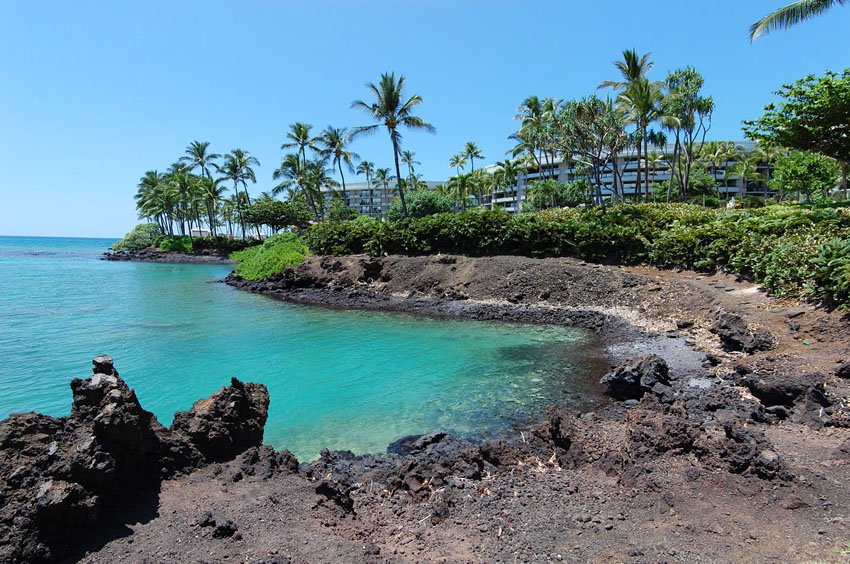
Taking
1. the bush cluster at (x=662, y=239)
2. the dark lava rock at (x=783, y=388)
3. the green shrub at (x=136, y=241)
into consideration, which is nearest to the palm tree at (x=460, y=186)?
the bush cluster at (x=662, y=239)

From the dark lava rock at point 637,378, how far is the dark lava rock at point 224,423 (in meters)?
7.81

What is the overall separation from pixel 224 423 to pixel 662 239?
22188 millimetres

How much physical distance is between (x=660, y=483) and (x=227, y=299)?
28.8 meters

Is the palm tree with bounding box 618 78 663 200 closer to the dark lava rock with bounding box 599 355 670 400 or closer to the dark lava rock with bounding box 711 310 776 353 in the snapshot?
the dark lava rock with bounding box 711 310 776 353

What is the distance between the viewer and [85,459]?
205 inches

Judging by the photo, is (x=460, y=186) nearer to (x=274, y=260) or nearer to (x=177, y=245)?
(x=177, y=245)

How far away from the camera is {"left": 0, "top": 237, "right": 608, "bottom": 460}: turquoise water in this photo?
A: 10.6 metres

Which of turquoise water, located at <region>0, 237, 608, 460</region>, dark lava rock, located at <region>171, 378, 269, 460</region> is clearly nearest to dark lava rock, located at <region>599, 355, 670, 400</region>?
turquoise water, located at <region>0, 237, 608, 460</region>

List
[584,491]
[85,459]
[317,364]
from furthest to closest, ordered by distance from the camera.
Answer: [317,364]
[584,491]
[85,459]

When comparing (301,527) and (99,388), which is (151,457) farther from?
(301,527)

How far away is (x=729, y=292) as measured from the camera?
17422 mm

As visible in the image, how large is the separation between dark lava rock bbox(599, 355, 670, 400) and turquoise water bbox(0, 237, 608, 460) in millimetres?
782

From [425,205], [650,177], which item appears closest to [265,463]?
[425,205]

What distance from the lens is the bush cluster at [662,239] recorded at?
14.6 m
